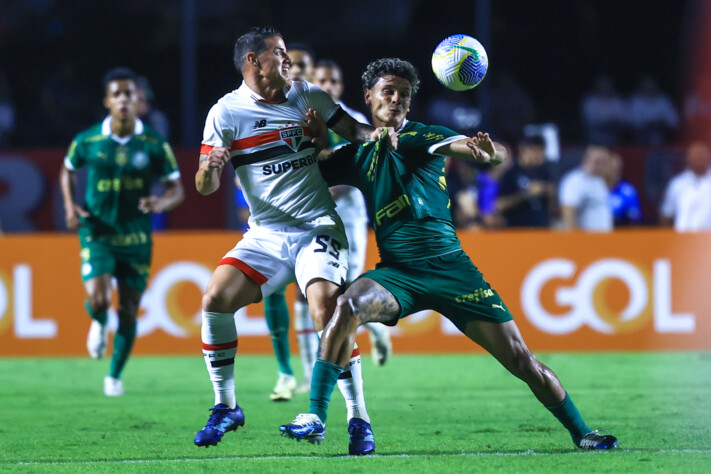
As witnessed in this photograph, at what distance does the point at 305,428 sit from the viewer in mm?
5277

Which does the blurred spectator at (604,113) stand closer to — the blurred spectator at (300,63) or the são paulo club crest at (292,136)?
the blurred spectator at (300,63)

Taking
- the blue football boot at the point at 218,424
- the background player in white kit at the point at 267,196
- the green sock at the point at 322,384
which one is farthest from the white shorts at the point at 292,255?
the blue football boot at the point at 218,424

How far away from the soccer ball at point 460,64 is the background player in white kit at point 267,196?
20.9 inches

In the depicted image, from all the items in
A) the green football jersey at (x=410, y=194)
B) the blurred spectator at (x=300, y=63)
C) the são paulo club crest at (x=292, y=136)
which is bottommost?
the green football jersey at (x=410, y=194)

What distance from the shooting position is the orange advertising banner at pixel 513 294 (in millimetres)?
11688

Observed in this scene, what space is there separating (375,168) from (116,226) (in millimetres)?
3761

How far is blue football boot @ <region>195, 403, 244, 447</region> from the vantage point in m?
5.74

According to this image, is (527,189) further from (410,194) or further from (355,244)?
(410,194)

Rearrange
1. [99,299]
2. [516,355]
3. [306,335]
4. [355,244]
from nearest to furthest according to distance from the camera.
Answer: [516,355]
[355,244]
[306,335]
[99,299]

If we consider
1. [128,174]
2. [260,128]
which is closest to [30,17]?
[128,174]

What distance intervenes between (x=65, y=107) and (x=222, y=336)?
11056mm

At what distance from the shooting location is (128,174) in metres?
9.16

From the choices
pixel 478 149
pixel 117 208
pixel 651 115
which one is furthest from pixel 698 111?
pixel 478 149

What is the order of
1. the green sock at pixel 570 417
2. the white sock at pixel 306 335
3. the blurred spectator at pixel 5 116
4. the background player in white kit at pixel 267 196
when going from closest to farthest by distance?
the green sock at pixel 570 417 → the background player in white kit at pixel 267 196 → the white sock at pixel 306 335 → the blurred spectator at pixel 5 116
